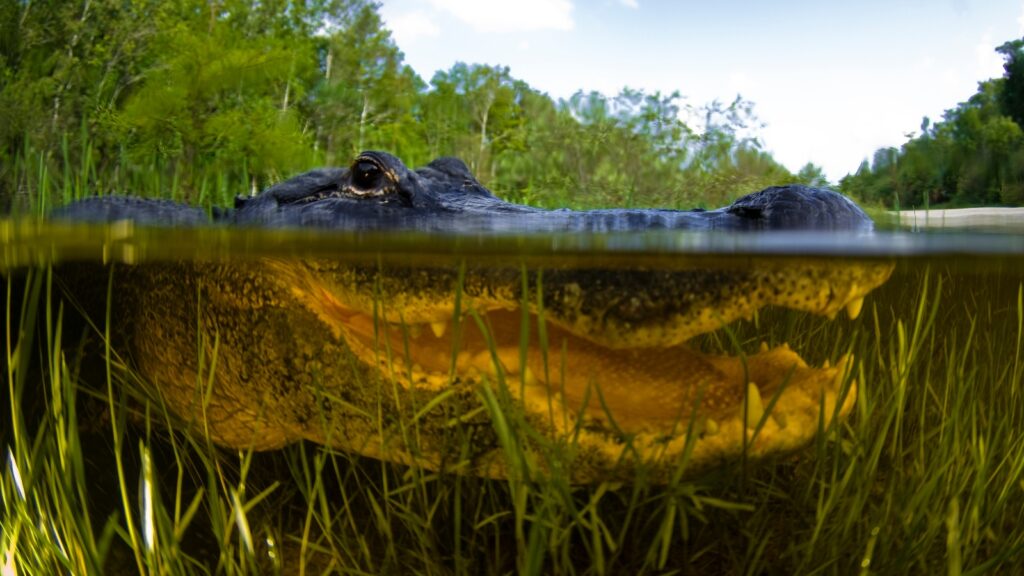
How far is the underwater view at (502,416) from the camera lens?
6.44 ft

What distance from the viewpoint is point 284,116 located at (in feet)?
17.1

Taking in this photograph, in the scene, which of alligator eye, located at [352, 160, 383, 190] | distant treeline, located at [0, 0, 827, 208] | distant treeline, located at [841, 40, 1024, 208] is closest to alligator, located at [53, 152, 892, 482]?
alligator eye, located at [352, 160, 383, 190]

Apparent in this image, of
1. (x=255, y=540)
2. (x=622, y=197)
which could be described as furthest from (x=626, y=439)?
(x=622, y=197)

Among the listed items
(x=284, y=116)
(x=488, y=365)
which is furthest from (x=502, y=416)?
(x=284, y=116)

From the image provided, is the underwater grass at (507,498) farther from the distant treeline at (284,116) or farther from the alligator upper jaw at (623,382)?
the distant treeline at (284,116)

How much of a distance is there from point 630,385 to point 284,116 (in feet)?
12.0

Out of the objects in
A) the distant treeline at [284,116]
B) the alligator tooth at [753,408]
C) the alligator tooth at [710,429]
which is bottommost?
the alligator tooth at [710,429]

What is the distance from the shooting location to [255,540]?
2229 mm

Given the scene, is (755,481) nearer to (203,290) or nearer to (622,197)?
(203,290)

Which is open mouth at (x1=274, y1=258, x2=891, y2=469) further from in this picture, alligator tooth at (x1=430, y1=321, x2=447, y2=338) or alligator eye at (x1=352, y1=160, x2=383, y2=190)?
alligator eye at (x1=352, y1=160, x2=383, y2=190)

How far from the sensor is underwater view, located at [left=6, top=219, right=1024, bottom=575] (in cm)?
196

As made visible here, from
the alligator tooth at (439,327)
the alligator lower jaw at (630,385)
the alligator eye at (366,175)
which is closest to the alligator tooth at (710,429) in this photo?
the alligator lower jaw at (630,385)

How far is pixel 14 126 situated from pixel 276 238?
2276mm

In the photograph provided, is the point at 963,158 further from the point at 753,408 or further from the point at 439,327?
the point at 439,327
